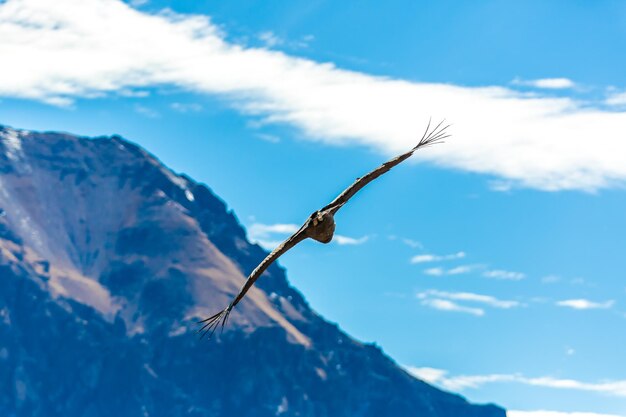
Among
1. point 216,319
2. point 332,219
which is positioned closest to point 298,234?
point 332,219

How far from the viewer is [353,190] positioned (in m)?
64.0

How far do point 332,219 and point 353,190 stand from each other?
3027 mm

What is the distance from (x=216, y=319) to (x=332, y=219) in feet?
23.8

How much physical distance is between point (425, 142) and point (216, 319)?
43.1 ft

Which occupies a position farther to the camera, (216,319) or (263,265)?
(263,265)

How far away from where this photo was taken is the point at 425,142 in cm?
6316

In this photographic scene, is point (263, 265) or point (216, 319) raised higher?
point (263, 265)

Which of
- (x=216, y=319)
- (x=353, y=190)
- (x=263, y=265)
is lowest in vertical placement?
(x=216, y=319)

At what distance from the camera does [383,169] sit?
210 ft

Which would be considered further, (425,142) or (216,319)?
(425,142)

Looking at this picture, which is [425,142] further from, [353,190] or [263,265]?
[263,265]

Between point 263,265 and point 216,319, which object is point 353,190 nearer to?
point 263,265

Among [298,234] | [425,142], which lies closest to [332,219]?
[298,234]

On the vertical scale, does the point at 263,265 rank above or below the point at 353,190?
below
